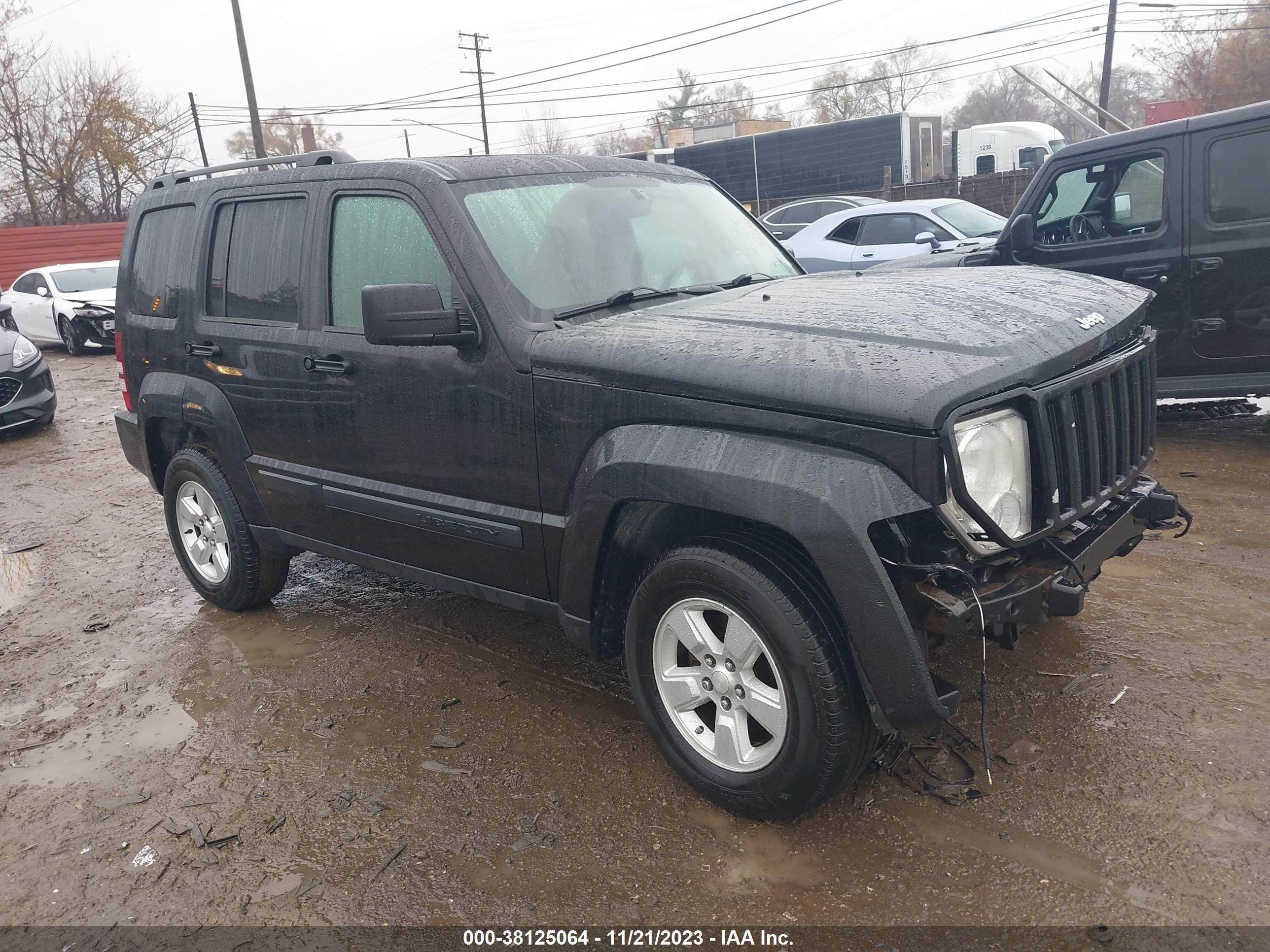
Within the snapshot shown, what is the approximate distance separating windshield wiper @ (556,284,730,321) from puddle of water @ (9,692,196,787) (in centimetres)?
224

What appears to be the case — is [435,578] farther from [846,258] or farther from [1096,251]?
[846,258]

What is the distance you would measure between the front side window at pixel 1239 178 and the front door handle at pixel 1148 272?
0.38 m

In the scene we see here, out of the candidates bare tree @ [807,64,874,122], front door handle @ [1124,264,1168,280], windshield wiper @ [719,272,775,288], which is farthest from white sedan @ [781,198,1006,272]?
bare tree @ [807,64,874,122]

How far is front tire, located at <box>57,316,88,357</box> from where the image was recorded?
16047mm

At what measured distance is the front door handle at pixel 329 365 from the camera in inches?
149

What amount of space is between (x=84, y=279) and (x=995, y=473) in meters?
18.0

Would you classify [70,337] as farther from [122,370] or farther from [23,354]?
[122,370]

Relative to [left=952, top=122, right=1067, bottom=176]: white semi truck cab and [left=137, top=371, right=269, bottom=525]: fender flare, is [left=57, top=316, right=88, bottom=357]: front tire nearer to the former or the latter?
[left=137, top=371, right=269, bottom=525]: fender flare

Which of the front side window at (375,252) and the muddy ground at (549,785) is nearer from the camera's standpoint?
the muddy ground at (549,785)

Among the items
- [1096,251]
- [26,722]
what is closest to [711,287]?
[26,722]

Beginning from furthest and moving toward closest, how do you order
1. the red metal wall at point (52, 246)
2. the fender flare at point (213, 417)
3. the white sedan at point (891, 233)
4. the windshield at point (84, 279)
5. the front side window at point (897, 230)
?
the red metal wall at point (52, 246), the windshield at point (84, 279), the front side window at point (897, 230), the white sedan at point (891, 233), the fender flare at point (213, 417)

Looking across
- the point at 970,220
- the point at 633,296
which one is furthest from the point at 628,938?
the point at 970,220

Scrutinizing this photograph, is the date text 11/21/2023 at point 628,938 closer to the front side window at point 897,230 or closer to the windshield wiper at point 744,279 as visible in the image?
the windshield wiper at point 744,279

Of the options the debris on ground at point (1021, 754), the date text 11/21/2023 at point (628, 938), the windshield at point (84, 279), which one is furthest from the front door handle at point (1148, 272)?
the windshield at point (84, 279)
